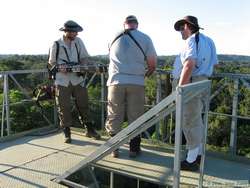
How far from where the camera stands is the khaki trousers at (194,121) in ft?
14.9

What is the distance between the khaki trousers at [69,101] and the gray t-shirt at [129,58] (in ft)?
3.56

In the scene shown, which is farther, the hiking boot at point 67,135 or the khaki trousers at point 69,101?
the hiking boot at point 67,135

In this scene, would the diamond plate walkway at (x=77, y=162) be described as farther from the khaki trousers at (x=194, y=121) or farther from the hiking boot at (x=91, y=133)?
the khaki trousers at (x=194, y=121)

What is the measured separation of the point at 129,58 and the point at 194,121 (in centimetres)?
117

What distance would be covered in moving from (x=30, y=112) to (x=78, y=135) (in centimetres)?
2468

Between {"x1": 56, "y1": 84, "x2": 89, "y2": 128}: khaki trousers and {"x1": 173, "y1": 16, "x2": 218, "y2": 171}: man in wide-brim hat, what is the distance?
76.7 inches

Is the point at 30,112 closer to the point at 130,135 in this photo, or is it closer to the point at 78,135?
the point at 78,135

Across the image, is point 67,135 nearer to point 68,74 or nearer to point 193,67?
point 68,74

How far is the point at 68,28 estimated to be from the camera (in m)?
5.78

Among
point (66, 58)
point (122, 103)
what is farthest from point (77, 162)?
point (66, 58)

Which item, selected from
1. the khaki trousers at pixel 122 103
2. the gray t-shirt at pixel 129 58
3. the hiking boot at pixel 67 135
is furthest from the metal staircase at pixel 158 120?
the hiking boot at pixel 67 135

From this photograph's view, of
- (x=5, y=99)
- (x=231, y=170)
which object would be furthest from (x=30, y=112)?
(x=231, y=170)

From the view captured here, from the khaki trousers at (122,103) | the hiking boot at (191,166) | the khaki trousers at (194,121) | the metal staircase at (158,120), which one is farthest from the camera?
the khaki trousers at (122,103)

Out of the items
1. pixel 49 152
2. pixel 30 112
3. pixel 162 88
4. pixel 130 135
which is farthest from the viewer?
pixel 30 112
